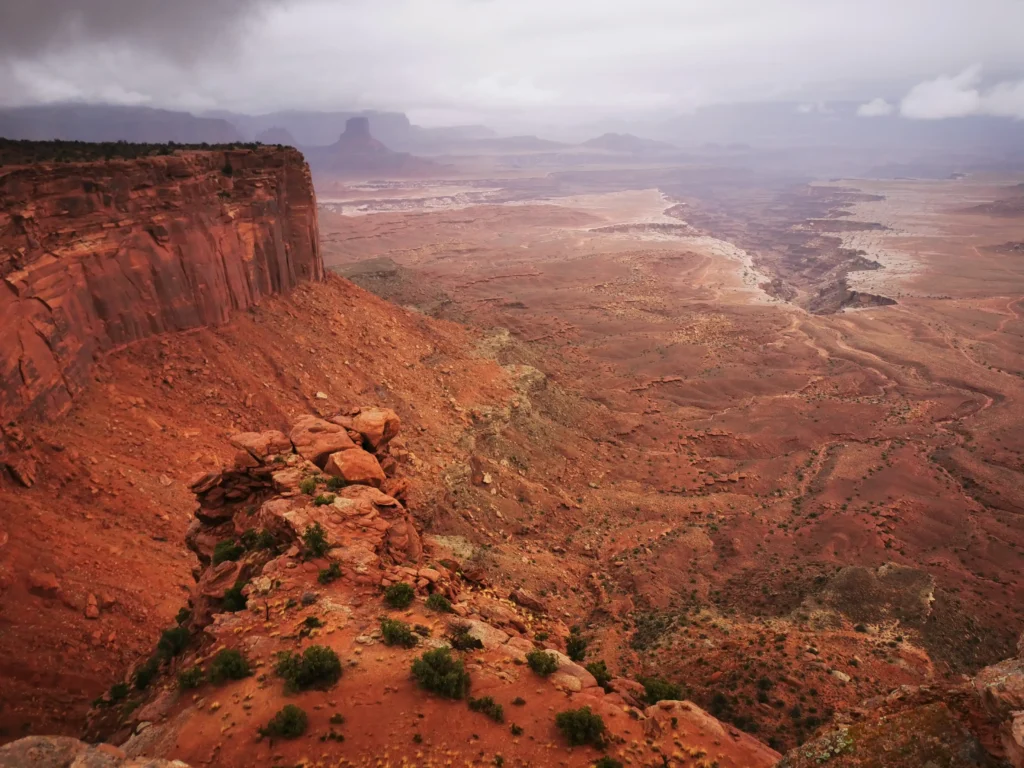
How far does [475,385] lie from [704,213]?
164 meters

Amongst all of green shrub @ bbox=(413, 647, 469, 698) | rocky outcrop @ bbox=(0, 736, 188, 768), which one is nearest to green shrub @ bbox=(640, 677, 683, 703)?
green shrub @ bbox=(413, 647, 469, 698)

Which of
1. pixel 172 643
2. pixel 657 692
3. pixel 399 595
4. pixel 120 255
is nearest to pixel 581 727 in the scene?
pixel 657 692

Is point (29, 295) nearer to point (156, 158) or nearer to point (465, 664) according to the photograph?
point (156, 158)

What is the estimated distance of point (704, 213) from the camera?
177375mm

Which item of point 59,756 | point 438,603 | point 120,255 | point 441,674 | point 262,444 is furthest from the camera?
point 120,255

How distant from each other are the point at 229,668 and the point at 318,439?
301 inches

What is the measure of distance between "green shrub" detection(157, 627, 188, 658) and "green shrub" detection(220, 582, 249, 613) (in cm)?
105

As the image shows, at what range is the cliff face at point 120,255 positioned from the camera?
18.8m

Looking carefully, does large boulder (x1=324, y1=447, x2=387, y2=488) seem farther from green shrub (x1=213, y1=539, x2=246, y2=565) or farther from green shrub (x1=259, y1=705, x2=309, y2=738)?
green shrub (x1=259, y1=705, x2=309, y2=738)

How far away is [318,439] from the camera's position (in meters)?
17.2

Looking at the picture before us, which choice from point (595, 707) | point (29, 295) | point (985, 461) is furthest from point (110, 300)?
point (985, 461)

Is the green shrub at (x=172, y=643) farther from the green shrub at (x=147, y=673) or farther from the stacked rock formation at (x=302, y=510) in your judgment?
the stacked rock formation at (x=302, y=510)

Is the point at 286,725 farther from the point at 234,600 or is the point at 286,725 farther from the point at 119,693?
the point at 119,693

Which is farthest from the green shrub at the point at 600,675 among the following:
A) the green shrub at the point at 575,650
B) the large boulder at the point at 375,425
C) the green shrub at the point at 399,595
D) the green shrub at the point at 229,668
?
the large boulder at the point at 375,425
